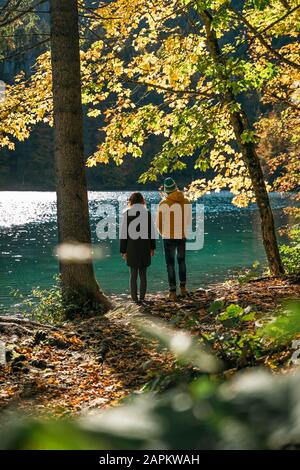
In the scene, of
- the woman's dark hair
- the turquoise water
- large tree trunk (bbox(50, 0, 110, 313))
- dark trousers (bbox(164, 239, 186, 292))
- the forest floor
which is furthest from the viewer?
the turquoise water

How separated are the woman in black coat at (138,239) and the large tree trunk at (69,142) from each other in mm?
737

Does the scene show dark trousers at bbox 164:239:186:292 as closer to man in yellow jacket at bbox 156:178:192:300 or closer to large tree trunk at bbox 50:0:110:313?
man in yellow jacket at bbox 156:178:192:300

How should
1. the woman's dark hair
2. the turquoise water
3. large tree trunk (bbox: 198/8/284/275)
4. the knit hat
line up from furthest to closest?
the turquoise water
large tree trunk (bbox: 198/8/284/275)
the knit hat
the woman's dark hair

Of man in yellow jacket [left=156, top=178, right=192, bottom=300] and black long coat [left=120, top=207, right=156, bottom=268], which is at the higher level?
man in yellow jacket [left=156, top=178, right=192, bottom=300]

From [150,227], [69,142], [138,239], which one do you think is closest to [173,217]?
[150,227]

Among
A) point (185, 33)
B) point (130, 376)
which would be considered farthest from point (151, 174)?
point (130, 376)

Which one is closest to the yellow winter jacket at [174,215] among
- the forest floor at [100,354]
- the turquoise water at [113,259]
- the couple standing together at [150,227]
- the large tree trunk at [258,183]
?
the couple standing together at [150,227]

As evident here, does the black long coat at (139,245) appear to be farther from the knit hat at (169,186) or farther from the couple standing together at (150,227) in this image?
the knit hat at (169,186)

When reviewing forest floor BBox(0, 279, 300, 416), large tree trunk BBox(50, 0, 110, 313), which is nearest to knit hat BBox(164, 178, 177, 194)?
large tree trunk BBox(50, 0, 110, 313)

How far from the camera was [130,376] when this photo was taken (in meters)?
4.82

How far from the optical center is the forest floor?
13.0 feet

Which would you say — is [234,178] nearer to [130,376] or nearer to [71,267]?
[71,267]

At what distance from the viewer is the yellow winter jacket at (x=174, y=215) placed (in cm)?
812
